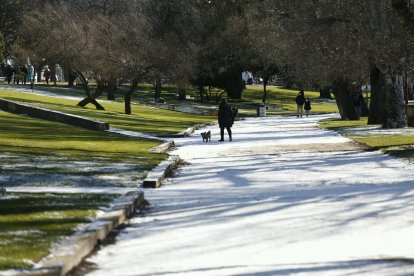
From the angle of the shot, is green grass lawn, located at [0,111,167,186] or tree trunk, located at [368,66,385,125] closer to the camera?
green grass lawn, located at [0,111,167,186]

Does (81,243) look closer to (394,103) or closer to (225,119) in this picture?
(225,119)

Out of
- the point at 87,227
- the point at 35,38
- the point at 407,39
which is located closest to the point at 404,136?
the point at 407,39

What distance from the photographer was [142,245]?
35.8 ft

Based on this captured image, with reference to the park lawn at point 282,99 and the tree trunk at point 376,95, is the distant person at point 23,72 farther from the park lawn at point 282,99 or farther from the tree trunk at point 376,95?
the tree trunk at point 376,95

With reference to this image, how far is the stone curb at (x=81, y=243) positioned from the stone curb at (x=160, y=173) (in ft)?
12.0

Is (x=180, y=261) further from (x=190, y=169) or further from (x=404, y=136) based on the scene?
(x=404, y=136)

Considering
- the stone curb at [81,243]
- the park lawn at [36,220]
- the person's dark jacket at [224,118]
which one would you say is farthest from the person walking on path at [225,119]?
the stone curb at [81,243]

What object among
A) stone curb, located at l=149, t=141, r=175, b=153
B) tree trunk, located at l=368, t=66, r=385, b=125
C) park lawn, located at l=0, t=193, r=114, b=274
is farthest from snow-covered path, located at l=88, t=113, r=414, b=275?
tree trunk, located at l=368, t=66, r=385, b=125

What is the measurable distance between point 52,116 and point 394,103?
47.2 ft

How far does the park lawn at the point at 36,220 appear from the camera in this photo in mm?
9320

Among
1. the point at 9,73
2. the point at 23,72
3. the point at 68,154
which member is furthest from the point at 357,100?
the point at 68,154

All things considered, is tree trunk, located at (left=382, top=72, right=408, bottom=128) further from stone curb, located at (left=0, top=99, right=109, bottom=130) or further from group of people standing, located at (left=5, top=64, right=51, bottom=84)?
group of people standing, located at (left=5, top=64, right=51, bottom=84)

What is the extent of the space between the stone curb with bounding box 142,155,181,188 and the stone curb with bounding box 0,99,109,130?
11.7m

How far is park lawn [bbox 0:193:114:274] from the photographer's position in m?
9.32
